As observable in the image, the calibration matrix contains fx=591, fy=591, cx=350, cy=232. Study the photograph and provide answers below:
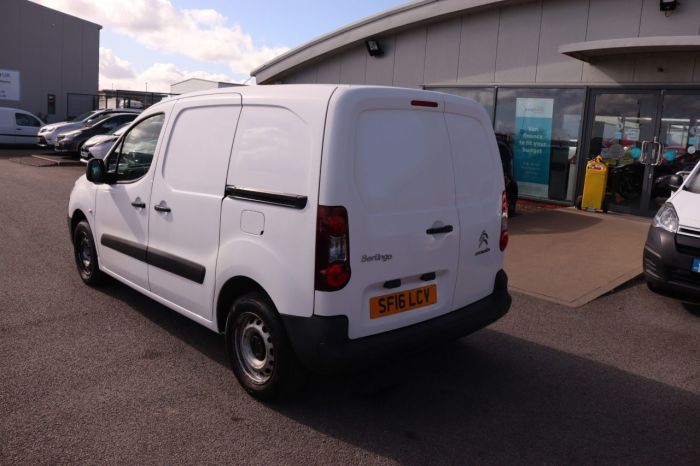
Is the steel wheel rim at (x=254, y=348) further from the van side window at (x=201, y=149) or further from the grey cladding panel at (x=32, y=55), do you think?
the grey cladding panel at (x=32, y=55)

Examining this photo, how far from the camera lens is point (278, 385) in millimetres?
3490

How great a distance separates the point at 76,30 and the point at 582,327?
3459 cm

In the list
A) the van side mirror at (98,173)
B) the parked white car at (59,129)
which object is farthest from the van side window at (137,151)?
the parked white car at (59,129)

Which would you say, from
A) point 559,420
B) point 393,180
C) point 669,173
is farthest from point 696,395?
point 669,173

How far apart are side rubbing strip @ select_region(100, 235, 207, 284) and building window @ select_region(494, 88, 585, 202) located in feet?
27.7

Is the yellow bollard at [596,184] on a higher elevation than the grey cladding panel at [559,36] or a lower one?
lower

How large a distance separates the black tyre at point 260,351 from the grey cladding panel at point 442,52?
11.4 meters

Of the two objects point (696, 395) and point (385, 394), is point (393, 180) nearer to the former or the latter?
point (385, 394)

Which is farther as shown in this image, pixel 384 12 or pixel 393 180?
pixel 384 12

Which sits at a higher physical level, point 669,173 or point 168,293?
point 669,173

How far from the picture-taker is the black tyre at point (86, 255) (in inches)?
221

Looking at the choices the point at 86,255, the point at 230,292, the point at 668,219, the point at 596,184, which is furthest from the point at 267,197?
the point at 596,184

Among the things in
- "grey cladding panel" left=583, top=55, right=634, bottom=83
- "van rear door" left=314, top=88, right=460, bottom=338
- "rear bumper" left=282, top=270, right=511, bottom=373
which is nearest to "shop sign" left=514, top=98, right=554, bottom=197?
"grey cladding panel" left=583, top=55, right=634, bottom=83

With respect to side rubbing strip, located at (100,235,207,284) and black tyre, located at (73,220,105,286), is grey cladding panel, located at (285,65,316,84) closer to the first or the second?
black tyre, located at (73,220,105,286)
